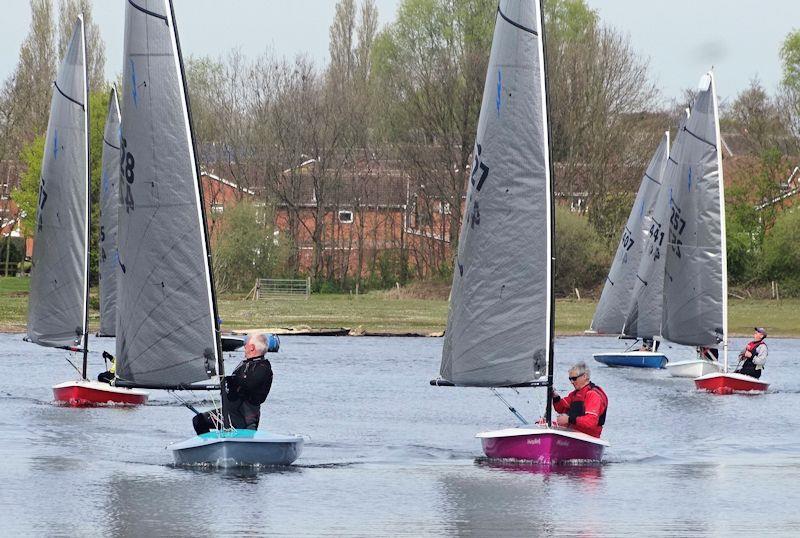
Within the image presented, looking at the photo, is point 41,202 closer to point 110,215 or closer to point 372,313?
point 110,215

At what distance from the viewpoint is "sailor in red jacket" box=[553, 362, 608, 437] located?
70.2 ft

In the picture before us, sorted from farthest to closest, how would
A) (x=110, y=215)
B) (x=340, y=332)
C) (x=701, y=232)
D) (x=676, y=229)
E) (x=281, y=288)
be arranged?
(x=281, y=288), (x=340, y=332), (x=676, y=229), (x=701, y=232), (x=110, y=215)

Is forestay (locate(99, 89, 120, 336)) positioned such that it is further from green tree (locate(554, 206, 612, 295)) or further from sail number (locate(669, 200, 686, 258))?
green tree (locate(554, 206, 612, 295))

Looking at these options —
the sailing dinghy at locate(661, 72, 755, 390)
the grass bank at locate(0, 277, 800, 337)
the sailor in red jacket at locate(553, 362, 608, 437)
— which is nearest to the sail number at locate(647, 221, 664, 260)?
the sailing dinghy at locate(661, 72, 755, 390)

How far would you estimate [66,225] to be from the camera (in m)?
30.8

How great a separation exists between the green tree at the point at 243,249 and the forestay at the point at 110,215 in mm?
39661

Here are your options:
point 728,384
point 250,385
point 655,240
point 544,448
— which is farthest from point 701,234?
point 250,385

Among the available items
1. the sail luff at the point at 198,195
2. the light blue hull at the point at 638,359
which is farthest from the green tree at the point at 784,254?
the sail luff at the point at 198,195

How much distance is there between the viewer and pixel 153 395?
112ft

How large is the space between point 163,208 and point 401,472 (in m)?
4.84

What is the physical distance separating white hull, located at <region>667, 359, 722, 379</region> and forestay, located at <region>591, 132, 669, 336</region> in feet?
21.1

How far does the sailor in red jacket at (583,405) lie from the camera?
21.4 meters

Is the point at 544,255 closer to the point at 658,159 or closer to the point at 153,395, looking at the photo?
the point at 153,395

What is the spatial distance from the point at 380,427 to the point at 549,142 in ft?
29.1
